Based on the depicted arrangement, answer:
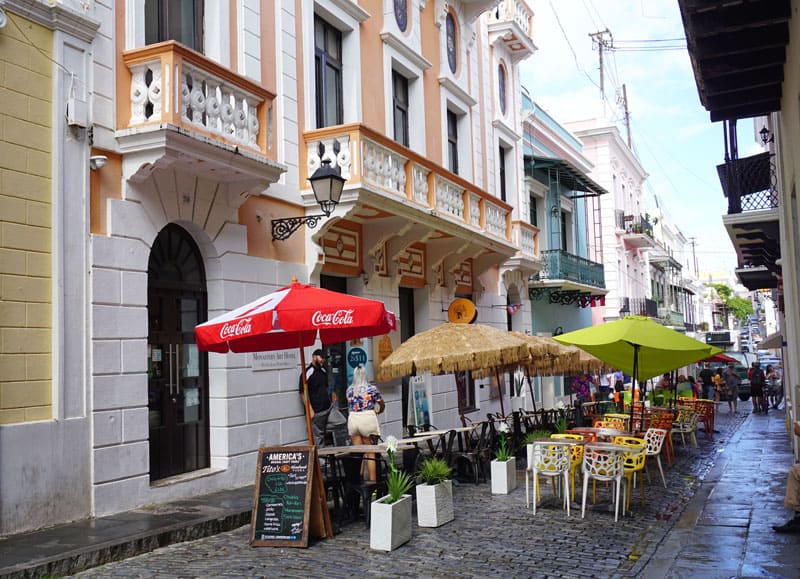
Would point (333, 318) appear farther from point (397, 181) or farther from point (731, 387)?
point (731, 387)

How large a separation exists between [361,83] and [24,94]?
24.0 feet

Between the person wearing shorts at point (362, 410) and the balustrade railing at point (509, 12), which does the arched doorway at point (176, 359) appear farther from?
the balustrade railing at point (509, 12)

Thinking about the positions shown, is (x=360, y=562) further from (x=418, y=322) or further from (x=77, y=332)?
(x=418, y=322)

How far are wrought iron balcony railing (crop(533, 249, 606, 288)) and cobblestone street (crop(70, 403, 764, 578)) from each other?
50.0ft

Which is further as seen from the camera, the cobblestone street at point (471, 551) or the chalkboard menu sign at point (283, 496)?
the chalkboard menu sign at point (283, 496)

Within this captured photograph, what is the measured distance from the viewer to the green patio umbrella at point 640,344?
11.0 m

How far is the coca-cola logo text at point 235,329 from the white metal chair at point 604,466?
425 centimetres

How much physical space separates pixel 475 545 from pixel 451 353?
3.85 metres

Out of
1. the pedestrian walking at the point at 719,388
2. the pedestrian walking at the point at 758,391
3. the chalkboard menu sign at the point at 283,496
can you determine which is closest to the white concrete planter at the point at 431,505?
the chalkboard menu sign at the point at 283,496

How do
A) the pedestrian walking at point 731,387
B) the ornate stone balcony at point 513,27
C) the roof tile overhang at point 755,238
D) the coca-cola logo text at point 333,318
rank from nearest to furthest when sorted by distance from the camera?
the coca-cola logo text at point 333,318 → the roof tile overhang at point 755,238 → the ornate stone balcony at point 513,27 → the pedestrian walking at point 731,387

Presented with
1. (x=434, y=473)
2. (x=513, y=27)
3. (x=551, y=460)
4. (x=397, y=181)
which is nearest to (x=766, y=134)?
(x=397, y=181)

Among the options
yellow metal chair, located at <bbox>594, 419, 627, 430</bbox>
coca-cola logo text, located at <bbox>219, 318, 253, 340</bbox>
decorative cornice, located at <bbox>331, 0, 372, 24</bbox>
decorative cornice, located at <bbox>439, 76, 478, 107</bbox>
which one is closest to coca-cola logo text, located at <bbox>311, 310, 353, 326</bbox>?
coca-cola logo text, located at <bbox>219, 318, 253, 340</bbox>

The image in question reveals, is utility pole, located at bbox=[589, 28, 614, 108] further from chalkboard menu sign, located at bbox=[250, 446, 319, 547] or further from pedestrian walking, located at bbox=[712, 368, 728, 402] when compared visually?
chalkboard menu sign, located at bbox=[250, 446, 319, 547]

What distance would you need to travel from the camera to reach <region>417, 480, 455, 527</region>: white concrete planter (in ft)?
27.8
